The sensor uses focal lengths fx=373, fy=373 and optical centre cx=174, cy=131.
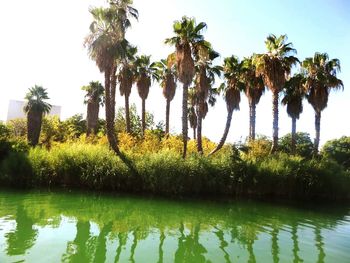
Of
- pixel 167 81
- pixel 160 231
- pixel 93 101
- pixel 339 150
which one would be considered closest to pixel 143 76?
pixel 167 81

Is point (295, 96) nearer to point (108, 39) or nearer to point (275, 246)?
point (108, 39)

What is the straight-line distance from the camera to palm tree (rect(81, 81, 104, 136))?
44.2 meters

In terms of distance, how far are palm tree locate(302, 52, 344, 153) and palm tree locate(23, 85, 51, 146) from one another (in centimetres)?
2619

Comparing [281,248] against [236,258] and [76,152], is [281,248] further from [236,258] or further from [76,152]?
[76,152]

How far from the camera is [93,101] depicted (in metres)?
44.4

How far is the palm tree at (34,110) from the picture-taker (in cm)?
3772

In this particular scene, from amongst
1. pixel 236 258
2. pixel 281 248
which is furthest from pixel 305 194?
pixel 236 258

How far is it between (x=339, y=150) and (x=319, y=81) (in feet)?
108

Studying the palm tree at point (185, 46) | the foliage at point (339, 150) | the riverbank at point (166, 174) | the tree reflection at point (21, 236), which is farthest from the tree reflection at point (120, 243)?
the foliage at point (339, 150)

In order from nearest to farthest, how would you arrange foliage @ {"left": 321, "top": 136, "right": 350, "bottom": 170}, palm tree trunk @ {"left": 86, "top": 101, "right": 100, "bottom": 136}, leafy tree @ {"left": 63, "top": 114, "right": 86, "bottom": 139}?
palm tree trunk @ {"left": 86, "top": 101, "right": 100, "bottom": 136}, leafy tree @ {"left": 63, "top": 114, "right": 86, "bottom": 139}, foliage @ {"left": 321, "top": 136, "right": 350, "bottom": 170}

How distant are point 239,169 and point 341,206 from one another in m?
7.22

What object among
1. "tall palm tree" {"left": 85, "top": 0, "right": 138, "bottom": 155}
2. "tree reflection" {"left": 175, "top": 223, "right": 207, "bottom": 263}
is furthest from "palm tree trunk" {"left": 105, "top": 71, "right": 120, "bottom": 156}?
"tree reflection" {"left": 175, "top": 223, "right": 207, "bottom": 263}

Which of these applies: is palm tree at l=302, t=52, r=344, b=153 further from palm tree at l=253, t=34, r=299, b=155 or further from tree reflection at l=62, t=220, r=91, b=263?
tree reflection at l=62, t=220, r=91, b=263

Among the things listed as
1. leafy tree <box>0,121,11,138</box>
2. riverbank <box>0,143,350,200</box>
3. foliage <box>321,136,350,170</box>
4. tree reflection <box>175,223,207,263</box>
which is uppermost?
foliage <box>321,136,350,170</box>
